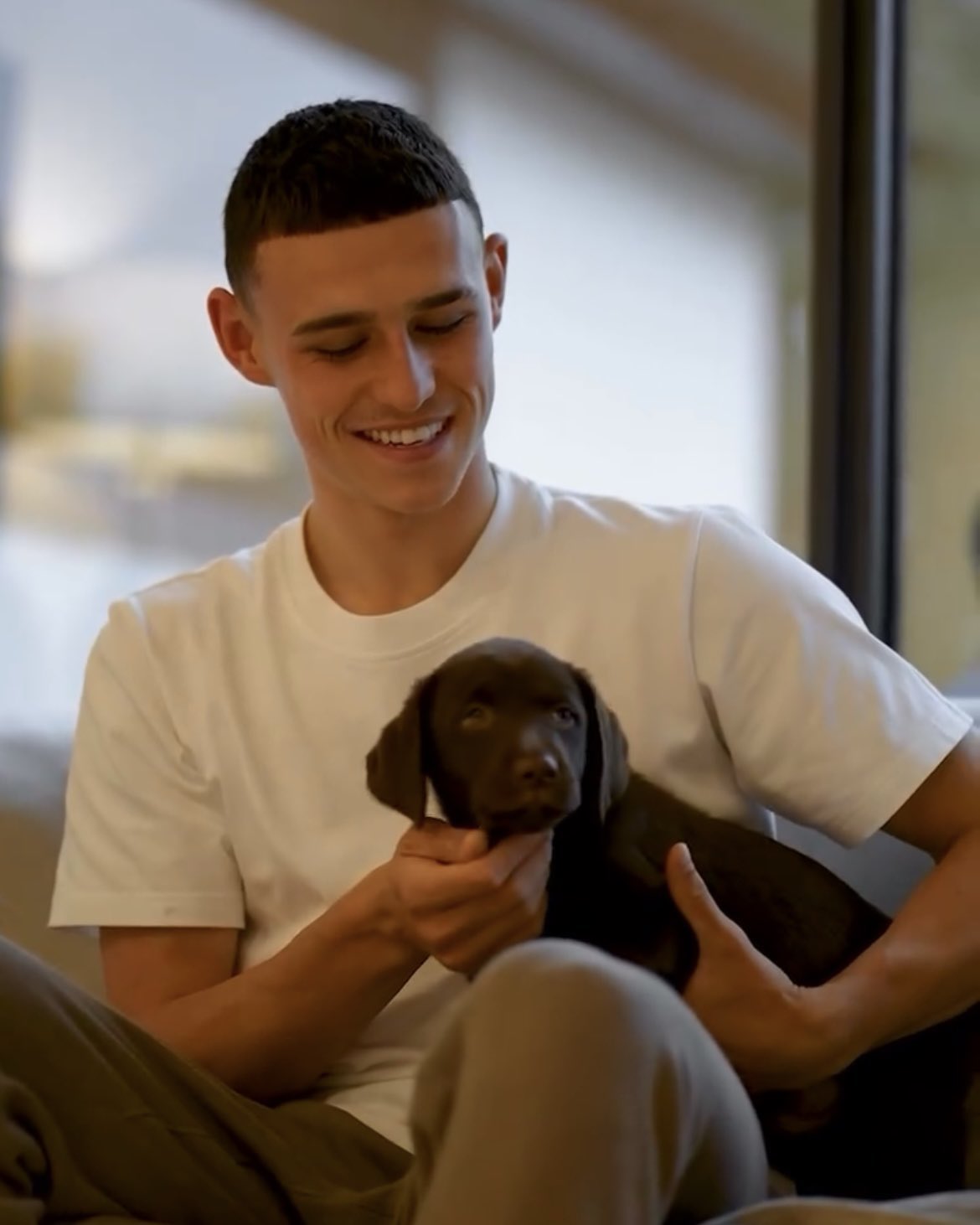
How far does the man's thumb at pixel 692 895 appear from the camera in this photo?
54.7 inches

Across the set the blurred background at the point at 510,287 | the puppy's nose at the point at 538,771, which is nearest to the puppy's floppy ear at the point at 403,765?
the puppy's nose at the point at 538,771

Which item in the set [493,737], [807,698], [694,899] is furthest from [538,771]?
[807,698]

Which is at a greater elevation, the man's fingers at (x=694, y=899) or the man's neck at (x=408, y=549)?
the man's neck at (x=408, y=549)

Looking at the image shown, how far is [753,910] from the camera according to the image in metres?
1.51

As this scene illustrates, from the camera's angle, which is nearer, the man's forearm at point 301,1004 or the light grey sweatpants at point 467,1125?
the light grey sweatpants at point 467,1125

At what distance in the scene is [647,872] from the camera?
146cm

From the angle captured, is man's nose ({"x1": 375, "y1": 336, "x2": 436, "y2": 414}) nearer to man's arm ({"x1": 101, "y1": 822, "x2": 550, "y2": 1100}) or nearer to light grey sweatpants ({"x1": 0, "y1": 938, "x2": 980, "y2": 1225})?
man's arm ({"x1": 101, "y1": 822, "x2": 550, "y2": 1100})

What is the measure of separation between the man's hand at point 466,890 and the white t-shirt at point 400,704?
0.15 m

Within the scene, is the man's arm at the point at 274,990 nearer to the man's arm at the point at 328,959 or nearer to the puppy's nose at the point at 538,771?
the man's arm at the point at 328,959

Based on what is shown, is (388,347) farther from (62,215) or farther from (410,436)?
(62,215)

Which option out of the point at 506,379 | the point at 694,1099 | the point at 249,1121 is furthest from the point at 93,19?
the point at 694,1099

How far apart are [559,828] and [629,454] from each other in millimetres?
2063

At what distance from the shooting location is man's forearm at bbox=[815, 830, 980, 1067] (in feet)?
4.59

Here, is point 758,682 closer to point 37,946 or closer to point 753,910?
point 753,910
